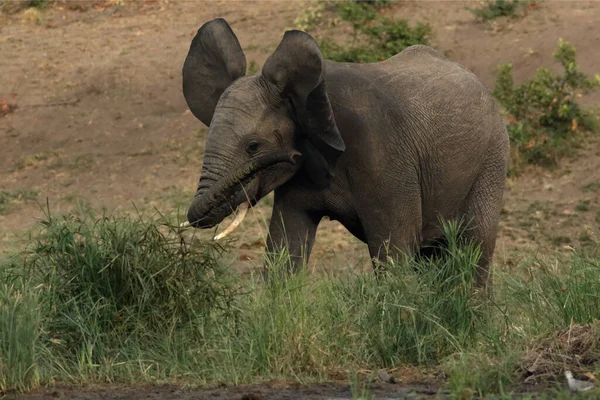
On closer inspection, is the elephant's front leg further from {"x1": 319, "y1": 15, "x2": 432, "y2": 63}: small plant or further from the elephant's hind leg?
{"x1": 319, "y1": 15, "x2": 432, "y2": 63}: small plant

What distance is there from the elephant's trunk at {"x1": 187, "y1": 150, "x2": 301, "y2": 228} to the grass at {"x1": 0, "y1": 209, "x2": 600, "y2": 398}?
0.61 meters

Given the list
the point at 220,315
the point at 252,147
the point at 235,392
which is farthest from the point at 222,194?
the point at 235,392

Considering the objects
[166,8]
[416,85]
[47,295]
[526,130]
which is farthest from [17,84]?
[47,295]

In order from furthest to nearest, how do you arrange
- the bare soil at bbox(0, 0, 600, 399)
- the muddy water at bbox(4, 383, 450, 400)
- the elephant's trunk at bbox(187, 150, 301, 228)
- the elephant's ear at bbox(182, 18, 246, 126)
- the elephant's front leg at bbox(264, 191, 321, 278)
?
the bare soil at bbox(0, 0, 600, 399) → the elephant's ear at bbox(182, 18, 246, 126) → the elephant's front leg at bbox(264, 191, 321, 278) → the elephant's trunk at bbox(187, 150, 301, 228) → the muddy water at bbox(4, 383, 450, 400)

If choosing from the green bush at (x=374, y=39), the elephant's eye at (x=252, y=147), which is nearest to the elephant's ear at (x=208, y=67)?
the elephant's eye at (x=252, y=147)

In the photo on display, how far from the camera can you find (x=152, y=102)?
17047mm

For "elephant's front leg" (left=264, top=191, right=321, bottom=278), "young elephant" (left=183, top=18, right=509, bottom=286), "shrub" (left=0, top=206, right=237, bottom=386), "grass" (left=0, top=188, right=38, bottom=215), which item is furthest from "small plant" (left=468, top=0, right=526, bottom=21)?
"shrub" (left=0, top=206, right=237, bottom=386)

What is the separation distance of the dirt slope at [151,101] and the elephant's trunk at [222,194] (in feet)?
12.8

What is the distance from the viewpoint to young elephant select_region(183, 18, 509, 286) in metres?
7.76

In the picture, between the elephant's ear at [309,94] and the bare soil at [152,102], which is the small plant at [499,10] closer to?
the bare soil at [152,102]

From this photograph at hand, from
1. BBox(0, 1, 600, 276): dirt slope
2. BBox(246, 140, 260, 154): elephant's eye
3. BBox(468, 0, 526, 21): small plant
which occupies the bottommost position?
BBox(0, 1, 600, 276): dirt slope

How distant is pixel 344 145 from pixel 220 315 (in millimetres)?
1589

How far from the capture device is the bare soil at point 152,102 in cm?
1321

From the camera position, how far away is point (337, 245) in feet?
40.3
